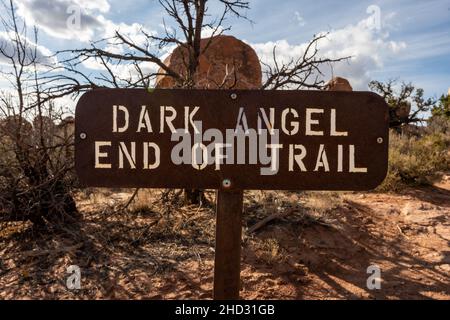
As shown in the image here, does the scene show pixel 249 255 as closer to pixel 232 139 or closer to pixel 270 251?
pixel 270 251

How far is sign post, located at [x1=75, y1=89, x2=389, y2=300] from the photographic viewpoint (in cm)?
178

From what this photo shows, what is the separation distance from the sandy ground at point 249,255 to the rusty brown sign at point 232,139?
168 centimetres

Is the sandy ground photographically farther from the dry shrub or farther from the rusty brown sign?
the rusty brown sign

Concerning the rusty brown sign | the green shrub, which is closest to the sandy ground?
the rusty brown sign

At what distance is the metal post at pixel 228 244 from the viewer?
1880mm

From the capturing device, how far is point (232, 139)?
1780mm

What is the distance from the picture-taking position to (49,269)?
11.8 feet

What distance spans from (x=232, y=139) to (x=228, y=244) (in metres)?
0.54

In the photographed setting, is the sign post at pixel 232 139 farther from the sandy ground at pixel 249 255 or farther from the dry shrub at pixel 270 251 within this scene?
the dry shrub at pixel 270 251

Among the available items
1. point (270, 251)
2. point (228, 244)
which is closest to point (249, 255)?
point (270, 251)

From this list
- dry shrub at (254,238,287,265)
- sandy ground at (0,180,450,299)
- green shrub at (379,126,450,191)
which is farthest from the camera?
green shrub at (379,126,450,191)

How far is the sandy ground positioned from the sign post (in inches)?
66.3

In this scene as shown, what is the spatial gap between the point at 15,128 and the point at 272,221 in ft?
11.1
